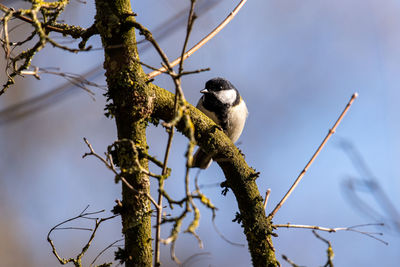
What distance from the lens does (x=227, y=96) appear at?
123 inches

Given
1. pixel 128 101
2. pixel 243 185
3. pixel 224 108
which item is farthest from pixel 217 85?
pixel 128 101

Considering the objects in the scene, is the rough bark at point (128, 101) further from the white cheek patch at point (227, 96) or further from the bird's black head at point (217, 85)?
the bird's black head at point (217, 85)

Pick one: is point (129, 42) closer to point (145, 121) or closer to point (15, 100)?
point (145, 121)

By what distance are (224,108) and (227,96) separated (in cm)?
15

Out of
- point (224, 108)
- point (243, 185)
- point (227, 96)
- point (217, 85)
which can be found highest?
point (217, 85)

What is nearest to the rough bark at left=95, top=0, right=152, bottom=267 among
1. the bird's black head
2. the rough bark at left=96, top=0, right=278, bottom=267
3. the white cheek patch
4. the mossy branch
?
the rough bark at left=96, top=0, right=278, bottom=267

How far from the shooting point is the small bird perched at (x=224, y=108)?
9.81 ft

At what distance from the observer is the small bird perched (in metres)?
2.99

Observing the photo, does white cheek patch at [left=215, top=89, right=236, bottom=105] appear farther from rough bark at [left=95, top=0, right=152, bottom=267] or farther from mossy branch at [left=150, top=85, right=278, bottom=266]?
rough bark at [left=95, top=0, right=152, bottom=267]

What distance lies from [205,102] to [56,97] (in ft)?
3.38

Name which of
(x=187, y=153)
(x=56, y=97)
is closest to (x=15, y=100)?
(x=56, y=97)

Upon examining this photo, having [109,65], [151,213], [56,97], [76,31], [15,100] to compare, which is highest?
[15,100]

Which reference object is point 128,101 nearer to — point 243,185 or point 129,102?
point 129,102

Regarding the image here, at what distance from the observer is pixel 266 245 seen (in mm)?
1655
